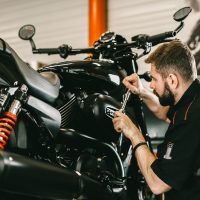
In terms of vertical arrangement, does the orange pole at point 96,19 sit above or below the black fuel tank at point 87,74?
above

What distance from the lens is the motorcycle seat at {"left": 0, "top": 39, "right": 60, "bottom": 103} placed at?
139 centimetres

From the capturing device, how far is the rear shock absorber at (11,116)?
134 centimetres

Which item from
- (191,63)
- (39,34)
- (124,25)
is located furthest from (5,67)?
(39,34)

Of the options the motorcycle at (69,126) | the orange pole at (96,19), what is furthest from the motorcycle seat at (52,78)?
the orange pole at (96,19)

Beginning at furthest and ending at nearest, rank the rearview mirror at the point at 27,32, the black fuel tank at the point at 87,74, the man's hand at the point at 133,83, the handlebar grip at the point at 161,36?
the rearview mirror at the point at 27,32 → the handlebar grip at the point at 161,36 → the man's hand at the point at 133,83 → the black fuel tank at the point at 87,74

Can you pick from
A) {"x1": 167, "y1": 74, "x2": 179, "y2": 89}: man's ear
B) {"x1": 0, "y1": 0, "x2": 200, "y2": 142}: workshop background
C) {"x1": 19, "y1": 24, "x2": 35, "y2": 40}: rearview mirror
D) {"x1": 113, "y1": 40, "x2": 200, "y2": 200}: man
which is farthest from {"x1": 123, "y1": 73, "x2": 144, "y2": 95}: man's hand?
{"x1": 0, "y1": 0, "x2": 200, "y2": 142}: workshop background

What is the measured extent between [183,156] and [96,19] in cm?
365

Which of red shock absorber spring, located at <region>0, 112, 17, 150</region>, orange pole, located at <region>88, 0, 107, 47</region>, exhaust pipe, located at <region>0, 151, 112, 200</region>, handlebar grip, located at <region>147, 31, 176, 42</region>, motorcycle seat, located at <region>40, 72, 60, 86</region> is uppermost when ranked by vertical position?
orange pole, located at <region>88, 0, 107, 47</region>

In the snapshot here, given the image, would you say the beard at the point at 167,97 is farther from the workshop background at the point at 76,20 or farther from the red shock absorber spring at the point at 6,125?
the workshop background at the point at 76,20

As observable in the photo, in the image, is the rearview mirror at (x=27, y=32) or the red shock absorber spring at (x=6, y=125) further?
the rearview mirror at (x=27, y=32)

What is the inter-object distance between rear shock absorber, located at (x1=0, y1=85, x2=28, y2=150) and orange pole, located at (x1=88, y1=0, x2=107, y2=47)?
352 centimetres

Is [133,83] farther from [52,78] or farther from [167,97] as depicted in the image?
[52,78]

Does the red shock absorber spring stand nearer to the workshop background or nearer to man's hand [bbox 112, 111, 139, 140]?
man's hand [bbox 112, 111, 139, 140]

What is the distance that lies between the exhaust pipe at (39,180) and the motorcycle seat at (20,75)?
0.30m
